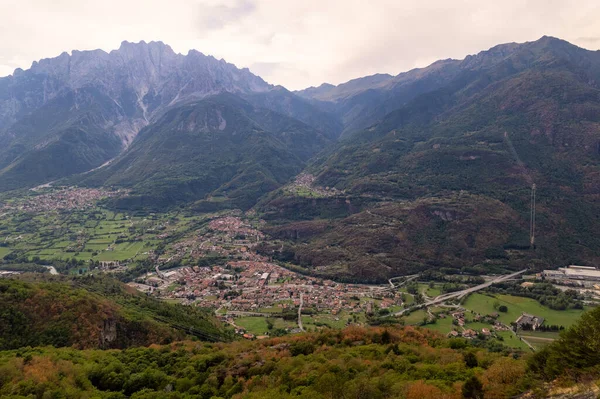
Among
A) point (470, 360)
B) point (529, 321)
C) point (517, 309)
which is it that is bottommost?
point (517, 309)

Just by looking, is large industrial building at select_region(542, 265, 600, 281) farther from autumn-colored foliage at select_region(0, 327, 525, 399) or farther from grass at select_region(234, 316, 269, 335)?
grass at select_region(234, 316, 269, 335)

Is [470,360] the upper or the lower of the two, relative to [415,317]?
upper

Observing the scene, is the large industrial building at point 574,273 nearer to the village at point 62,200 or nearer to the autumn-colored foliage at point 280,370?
the autumn-colored foliage at point 280,370

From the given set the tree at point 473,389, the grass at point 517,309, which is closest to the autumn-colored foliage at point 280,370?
the tree at point 473,389

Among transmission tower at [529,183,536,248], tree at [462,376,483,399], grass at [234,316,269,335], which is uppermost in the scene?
tree at [462,376,483,399]

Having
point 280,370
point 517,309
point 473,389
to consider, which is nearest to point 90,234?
point 280,370

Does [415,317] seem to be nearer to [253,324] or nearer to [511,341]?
[511,341]

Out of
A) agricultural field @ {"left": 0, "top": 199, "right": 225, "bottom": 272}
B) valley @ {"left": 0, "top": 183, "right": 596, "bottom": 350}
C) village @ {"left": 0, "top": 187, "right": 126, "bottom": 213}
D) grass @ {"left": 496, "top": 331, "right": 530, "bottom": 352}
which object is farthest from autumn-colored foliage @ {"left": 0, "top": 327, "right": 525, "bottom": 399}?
village @ {"left": 0, "top": 187, "right": 126, "bottom": 213}
